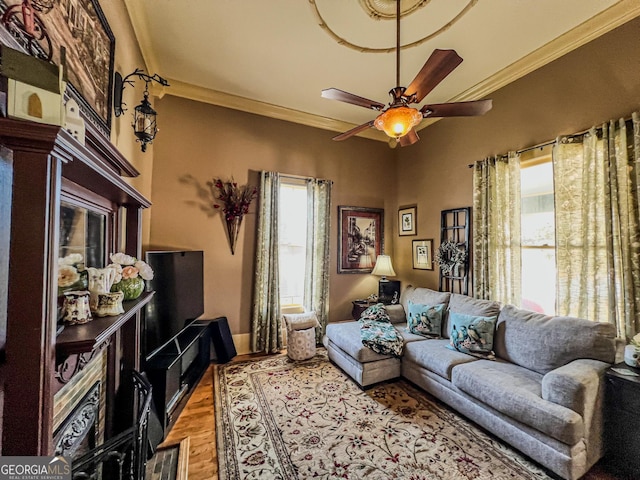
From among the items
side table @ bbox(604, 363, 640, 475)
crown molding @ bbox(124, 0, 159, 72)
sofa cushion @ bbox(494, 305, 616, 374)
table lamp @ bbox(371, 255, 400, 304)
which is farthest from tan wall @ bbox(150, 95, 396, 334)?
side table @ bbox(604, 363, 640, 475)

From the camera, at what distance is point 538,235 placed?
8.69 feet

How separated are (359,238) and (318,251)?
2.53ft

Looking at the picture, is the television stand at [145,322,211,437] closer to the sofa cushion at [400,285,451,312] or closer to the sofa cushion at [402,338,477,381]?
the sofa cushion at [402,338,477,381]

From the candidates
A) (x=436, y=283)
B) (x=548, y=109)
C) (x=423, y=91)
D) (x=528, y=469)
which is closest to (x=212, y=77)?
(x=423, y=91)

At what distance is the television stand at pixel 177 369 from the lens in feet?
6.49

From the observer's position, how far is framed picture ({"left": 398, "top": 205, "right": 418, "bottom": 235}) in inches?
161

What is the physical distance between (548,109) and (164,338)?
417 centimetres

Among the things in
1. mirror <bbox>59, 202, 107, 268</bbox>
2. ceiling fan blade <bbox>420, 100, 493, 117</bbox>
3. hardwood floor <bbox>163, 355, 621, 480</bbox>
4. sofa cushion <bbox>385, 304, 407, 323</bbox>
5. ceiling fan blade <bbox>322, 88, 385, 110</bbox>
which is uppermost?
ceiling fan blade <bbox>322, 88, 385, 110</bbox>

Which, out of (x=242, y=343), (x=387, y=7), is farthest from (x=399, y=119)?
(x=242, y=343)

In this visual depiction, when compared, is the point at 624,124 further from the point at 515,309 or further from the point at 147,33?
the point at 147,33

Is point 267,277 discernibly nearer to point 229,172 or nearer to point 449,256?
point 229,172

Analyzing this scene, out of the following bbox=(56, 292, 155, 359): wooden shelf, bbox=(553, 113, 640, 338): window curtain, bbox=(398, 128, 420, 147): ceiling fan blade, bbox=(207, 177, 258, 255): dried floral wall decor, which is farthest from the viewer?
bbox=(207, 177, 258, 255): dried floral wall decor

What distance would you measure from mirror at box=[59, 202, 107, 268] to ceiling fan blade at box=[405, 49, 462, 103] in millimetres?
1975

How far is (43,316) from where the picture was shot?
674 mm
